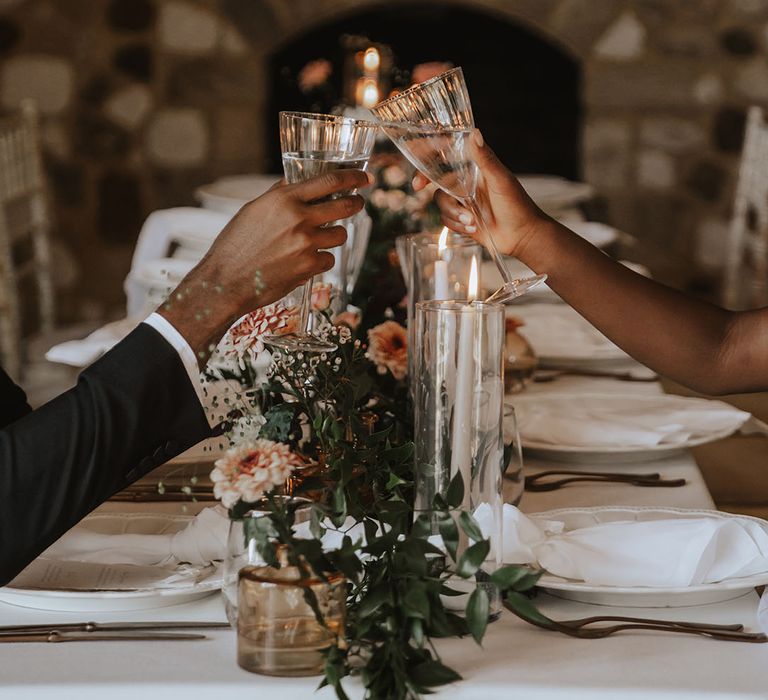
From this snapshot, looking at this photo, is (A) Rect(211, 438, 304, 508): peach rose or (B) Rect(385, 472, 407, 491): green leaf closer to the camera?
(A) Rect(211, 438, 304, 508): peach rose

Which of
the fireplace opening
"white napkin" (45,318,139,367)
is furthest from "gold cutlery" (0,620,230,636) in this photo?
the fireplace opening

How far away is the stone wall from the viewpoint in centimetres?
402

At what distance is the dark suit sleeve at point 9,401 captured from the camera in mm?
1221

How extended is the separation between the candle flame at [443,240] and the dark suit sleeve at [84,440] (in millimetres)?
414

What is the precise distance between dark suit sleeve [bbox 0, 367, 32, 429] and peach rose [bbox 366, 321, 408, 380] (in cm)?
39

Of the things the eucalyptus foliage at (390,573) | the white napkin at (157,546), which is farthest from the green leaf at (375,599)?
the white napkin at (157,546)

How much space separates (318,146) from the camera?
2.92 feet

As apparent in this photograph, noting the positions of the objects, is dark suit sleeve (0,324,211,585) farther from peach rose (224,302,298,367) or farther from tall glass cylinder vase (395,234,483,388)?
tall glass cylinder vase (395,234,483,388)

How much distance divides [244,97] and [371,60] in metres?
1.77

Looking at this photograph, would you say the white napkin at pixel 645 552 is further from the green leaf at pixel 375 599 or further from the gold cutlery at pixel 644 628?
the green leaf at pixel 375 599

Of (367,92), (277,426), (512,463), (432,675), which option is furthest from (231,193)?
(432,675)

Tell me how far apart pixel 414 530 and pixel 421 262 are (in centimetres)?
59

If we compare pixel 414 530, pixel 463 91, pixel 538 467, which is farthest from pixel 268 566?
pixel 538 467

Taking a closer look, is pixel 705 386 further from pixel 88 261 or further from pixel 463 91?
pixel 88 261
